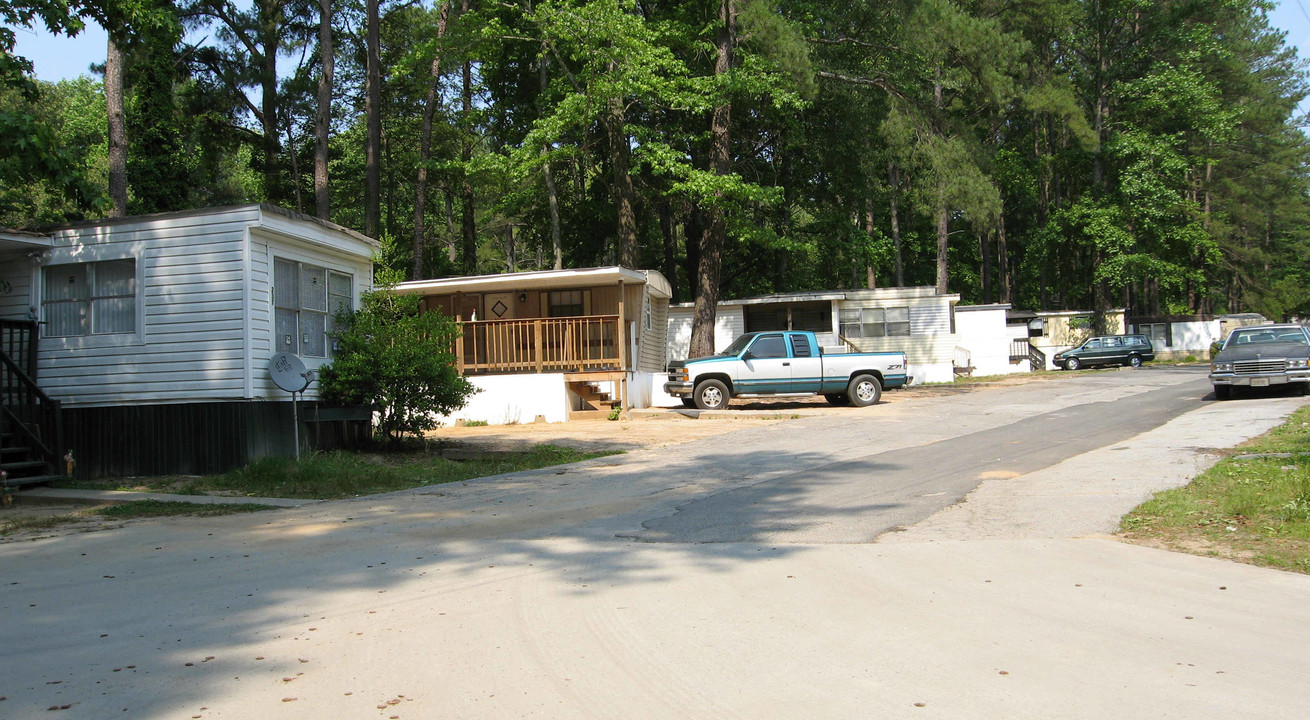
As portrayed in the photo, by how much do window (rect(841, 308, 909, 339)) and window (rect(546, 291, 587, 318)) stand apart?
1144 cm

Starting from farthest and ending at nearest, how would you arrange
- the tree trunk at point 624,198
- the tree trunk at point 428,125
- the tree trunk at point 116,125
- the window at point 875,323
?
1. the window at point 875,323
2. the tree trunk at point 428,125
3. the tree trunk at point 624,198
4. the tree trunk at point 116,125

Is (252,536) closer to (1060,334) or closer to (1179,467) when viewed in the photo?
(1179,467)

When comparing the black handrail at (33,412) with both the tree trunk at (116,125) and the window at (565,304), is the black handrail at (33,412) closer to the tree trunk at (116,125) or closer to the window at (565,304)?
the tree trunk at (116,125)

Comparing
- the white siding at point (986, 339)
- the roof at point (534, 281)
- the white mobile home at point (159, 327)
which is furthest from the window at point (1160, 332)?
the white mobile home at point (159, 327)

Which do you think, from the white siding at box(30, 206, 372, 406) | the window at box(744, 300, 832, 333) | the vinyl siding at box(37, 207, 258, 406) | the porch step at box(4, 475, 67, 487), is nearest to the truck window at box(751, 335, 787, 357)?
the window at box(744, 300, 832, 333)

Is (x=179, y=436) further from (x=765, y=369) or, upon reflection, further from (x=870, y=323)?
(x=870, y=323)

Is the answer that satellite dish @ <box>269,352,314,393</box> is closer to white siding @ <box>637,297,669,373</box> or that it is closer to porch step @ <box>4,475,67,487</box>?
porch step @ <box>4,475,67,487</box>

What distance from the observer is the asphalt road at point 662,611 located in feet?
13.5

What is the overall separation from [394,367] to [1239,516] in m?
10.8

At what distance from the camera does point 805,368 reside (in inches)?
842

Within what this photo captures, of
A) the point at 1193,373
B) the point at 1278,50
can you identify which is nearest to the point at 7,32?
the point at 1193,373

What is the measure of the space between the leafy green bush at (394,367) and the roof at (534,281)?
5967 millimetres

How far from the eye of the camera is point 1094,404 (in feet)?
67.1

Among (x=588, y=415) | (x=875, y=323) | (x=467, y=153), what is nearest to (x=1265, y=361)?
(x=875, y=323)
